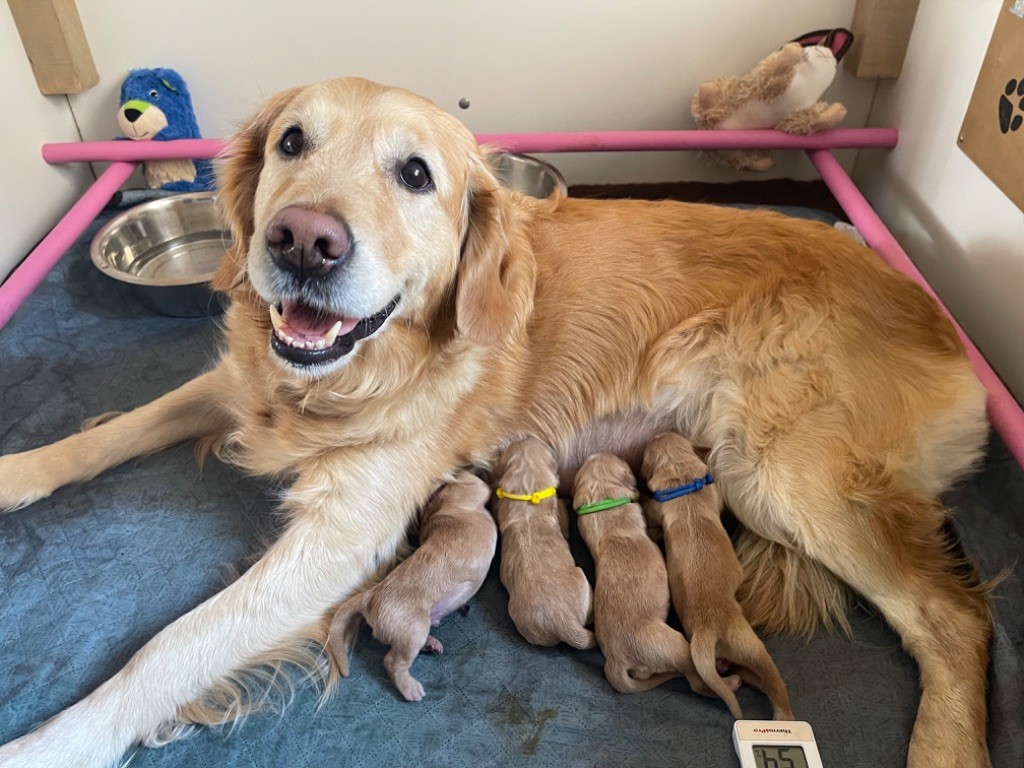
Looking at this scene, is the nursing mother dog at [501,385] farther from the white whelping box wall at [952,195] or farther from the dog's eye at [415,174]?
the white whelping box wall at [952,195]

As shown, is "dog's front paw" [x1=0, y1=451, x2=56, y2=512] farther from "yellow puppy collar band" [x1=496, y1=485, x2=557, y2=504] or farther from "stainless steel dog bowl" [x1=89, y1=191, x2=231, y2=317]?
"yellow puppy collar band" [x1=496, y1=485, x2=557, y2=504]

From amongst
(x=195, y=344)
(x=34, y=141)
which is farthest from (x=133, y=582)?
(x=34, y=141)

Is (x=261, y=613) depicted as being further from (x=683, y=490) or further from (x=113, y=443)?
(x=683, y=490)

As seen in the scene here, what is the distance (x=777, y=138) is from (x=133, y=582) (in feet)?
9.02

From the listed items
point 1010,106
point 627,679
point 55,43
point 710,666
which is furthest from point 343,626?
point 55,43

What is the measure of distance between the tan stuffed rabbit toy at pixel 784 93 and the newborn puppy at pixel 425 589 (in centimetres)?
207

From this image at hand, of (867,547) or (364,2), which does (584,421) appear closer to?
(867,547)

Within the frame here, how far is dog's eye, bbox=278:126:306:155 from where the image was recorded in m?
1.85

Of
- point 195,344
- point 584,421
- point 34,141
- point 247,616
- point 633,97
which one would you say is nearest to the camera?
point 247,616

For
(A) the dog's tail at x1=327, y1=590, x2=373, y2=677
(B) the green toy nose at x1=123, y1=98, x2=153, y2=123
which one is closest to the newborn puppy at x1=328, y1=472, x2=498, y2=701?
(A) the dog's tail at x1=327, y1=590, x2=373, y2=677

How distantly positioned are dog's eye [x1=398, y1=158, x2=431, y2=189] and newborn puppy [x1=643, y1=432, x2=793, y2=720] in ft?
3.15

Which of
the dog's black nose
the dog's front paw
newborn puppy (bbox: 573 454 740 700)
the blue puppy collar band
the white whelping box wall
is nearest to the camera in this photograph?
the dog's black nose

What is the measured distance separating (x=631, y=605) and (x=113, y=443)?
154 cm

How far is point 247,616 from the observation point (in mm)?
1934
